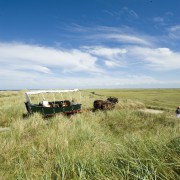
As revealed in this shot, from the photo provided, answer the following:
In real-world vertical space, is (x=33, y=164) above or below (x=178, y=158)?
below

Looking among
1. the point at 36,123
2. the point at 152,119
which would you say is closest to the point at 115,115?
the point at 152,119

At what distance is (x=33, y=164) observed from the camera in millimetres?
5398

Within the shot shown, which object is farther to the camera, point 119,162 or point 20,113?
point 20,113

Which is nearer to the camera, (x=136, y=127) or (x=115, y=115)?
(x=136, y=127)

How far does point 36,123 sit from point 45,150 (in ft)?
13.3

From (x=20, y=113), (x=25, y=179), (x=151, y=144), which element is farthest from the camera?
(x=20, y=113)

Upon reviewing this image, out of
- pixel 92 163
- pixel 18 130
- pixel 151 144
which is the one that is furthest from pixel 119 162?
pixel 18 130

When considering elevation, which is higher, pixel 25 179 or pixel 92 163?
pixel 92 163

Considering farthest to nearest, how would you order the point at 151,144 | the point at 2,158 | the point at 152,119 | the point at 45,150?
the point at 152,119 → the point at 45,150 → the point at 2,158 → the point at 151,144

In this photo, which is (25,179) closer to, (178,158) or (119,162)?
(119,162)

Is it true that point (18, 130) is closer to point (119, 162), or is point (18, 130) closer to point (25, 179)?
point (25, 179)

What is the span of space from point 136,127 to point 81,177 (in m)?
8.52

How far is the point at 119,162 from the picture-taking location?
4.57 m

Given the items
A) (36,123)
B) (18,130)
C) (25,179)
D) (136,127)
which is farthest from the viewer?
(136,127)
